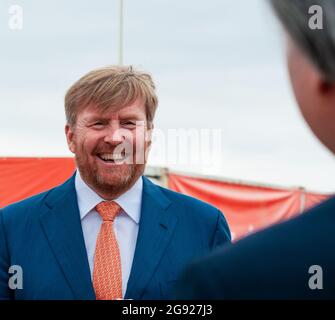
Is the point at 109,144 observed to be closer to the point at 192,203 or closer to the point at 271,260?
the point at 192,203

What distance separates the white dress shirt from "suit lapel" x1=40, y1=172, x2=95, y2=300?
0.03 m

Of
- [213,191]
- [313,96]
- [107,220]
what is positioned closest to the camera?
[313,96]

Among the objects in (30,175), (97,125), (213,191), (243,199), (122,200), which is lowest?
(243,199)

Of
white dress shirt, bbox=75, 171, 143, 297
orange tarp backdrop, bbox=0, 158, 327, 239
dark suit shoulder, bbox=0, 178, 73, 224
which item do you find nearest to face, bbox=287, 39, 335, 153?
white dress shirt, bbox=75, 171, 143, 297

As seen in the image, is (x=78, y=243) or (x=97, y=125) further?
(x=97, y=125)

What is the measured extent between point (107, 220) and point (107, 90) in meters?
0.46

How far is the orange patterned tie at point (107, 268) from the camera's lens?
2.53 m

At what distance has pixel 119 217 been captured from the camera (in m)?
2.70

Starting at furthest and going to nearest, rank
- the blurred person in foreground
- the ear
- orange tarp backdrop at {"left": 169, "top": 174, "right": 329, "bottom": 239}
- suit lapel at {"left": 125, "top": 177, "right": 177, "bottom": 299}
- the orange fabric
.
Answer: orange tarp backdrop at {"left": 169, "top": 174, "right": 329, "bottom": 239} → the orange fabric → the ear → suit lapel at {"left": 125, "top": 177, "right": 177, "bottom": 299} → the blurred person in foreground

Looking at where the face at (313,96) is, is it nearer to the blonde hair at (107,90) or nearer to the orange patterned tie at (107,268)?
the orange patterned tie at (107,268)

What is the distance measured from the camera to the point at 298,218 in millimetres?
880

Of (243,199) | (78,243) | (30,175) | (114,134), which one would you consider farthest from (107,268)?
(243,199)

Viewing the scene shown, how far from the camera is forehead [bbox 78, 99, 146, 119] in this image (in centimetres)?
272

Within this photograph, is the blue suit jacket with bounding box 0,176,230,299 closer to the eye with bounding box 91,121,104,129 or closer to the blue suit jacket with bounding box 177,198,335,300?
the eye with bounding box 91,121,104,129
